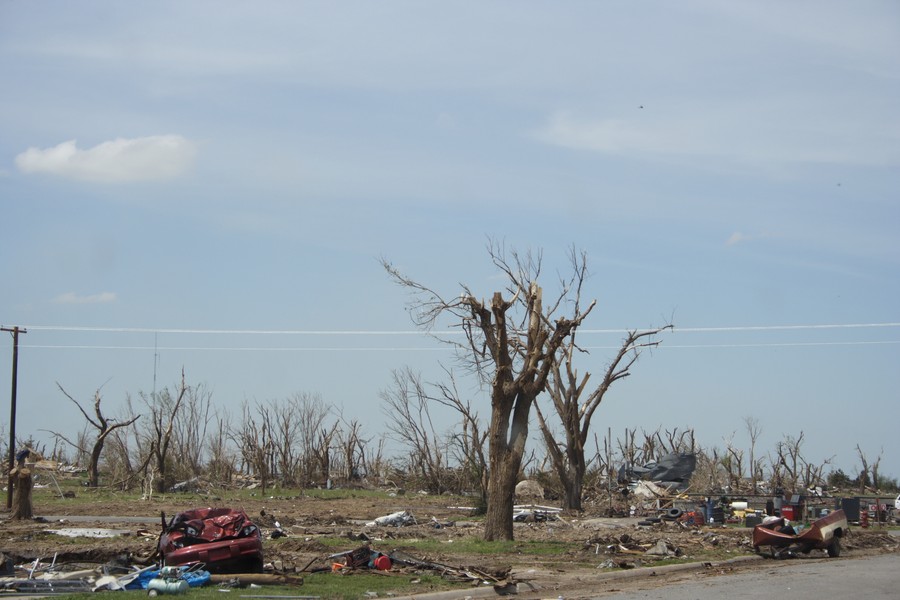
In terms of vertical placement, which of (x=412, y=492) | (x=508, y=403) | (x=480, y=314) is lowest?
(x=412, y=492)

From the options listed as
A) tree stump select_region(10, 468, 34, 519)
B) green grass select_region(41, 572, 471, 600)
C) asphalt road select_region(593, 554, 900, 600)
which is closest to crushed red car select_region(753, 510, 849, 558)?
asphalt road select_region(593, 554, 900, 600)

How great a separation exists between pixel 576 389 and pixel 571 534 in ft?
29.7

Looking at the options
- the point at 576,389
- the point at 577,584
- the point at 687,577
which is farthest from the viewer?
the point at 576,389

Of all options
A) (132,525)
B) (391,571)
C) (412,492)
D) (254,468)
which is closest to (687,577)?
(391,571)

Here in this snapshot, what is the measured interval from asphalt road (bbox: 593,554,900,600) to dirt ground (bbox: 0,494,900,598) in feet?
2.91

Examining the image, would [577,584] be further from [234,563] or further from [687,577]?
[234,563]

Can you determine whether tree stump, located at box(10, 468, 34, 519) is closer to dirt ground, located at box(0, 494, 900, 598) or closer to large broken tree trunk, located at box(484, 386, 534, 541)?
dirt ground, located at box(0, 494, 900, 598)

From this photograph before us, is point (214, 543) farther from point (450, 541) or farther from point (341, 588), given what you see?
point (450, 541)

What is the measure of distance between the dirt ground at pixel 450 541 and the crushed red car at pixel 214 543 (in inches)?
37.8

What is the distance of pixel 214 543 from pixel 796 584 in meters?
9.34

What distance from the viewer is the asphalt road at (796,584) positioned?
1353 cm

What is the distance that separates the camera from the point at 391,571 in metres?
15.5

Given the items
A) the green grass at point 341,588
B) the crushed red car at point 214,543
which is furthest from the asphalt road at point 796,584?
the crushed red car at point 214,543

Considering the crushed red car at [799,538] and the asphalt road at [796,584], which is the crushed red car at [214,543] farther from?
the crushed red car at [799,538]
